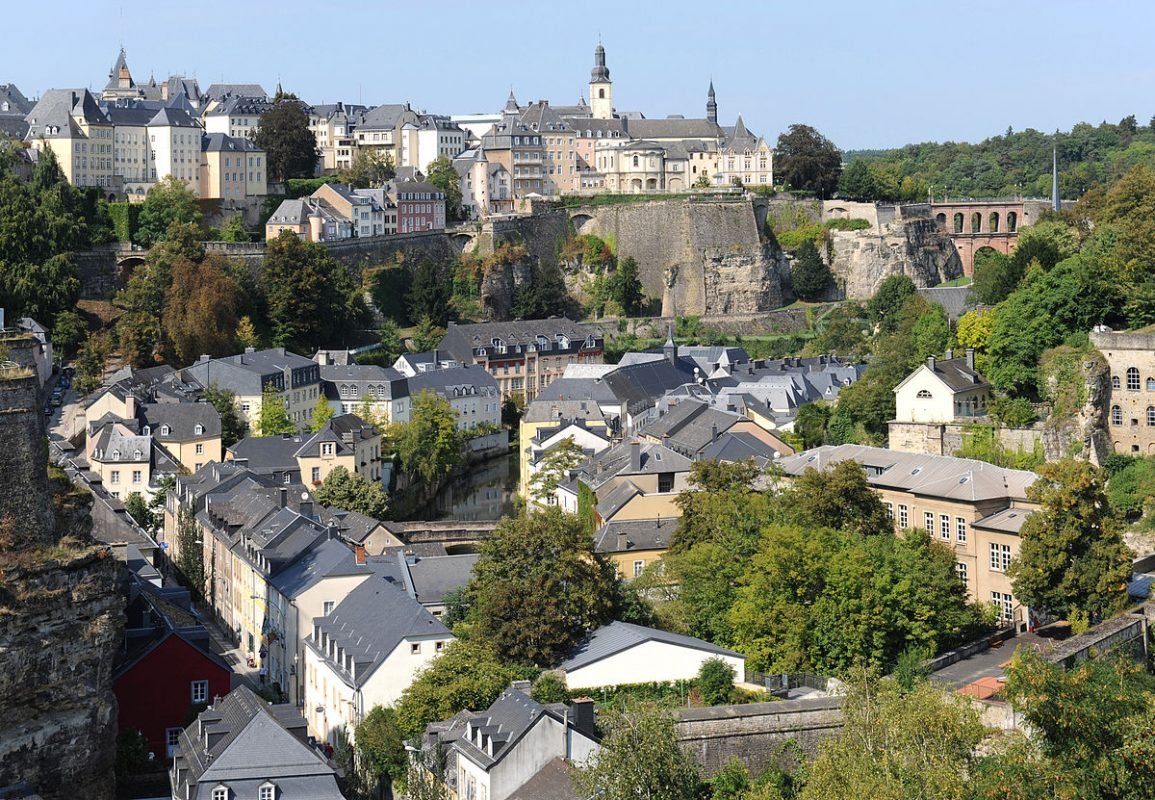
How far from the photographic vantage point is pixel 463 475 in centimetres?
5703

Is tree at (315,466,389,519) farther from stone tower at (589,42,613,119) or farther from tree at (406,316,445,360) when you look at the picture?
stone tower at (589,42,613,119)

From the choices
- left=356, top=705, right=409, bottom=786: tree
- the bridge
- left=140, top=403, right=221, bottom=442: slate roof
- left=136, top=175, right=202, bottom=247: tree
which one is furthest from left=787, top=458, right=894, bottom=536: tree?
the bridge

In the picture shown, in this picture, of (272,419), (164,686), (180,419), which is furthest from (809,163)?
(164,686)

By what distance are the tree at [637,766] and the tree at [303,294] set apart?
150 ft

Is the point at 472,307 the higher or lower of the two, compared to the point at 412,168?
lower

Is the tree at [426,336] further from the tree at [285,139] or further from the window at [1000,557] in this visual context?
the window at [1000,557]

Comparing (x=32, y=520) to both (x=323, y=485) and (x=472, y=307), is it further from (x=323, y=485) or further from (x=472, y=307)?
(x=472, y=307)

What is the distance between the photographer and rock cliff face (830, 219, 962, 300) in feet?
268

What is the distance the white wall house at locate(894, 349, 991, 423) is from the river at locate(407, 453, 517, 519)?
15.1m

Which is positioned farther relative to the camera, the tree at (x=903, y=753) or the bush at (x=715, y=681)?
the bush at (x=715, y=681)

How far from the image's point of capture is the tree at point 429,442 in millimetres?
53625

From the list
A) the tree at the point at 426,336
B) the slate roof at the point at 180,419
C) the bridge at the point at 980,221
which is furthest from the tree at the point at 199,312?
the bridge at the point at 980,221

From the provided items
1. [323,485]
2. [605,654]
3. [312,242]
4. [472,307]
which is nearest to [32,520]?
[605,654]

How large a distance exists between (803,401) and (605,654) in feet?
89.4
